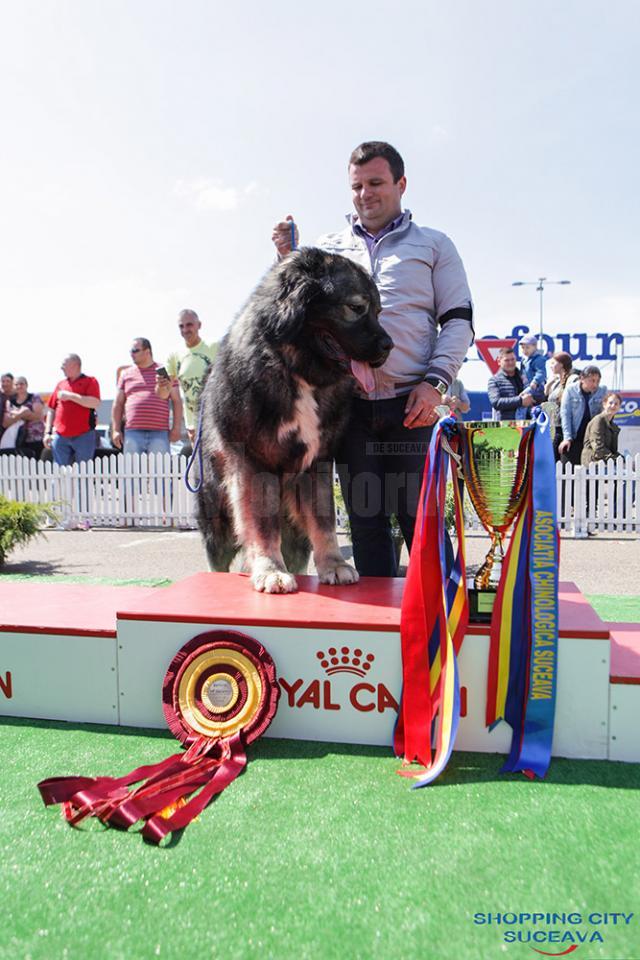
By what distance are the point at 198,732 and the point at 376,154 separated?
2.25 metres

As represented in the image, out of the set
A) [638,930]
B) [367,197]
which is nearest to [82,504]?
[367,197]

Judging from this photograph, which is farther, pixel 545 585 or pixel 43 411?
pixel 43 411

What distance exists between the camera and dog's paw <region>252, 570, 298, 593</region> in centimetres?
252

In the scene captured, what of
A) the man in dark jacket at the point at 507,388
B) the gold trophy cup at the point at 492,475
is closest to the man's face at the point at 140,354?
the man in dark jacket at the point at 507,388

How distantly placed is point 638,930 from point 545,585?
846 mm

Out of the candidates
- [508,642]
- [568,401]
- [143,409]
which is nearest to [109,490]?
[143,409]

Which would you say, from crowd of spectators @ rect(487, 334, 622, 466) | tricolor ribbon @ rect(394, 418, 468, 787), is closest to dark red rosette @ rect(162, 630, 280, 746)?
tricolor ribbon @ rect(394, 418, 468, 787)

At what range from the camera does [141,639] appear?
7.11 ft

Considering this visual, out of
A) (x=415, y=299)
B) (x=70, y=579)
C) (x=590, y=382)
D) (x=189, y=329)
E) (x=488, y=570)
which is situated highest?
(x=189, y=329)

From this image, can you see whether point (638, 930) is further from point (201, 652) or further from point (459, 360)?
point (459, 360)

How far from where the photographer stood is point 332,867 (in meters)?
1.43

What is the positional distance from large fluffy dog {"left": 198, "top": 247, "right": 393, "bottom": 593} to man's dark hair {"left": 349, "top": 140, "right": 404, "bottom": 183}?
52cm

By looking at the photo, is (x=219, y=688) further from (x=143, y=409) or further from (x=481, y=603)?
(x=143, y=409)

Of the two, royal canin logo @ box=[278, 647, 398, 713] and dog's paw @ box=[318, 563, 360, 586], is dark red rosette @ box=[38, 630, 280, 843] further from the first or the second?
dog's paw @ box=[318, 563, 360, 586]
